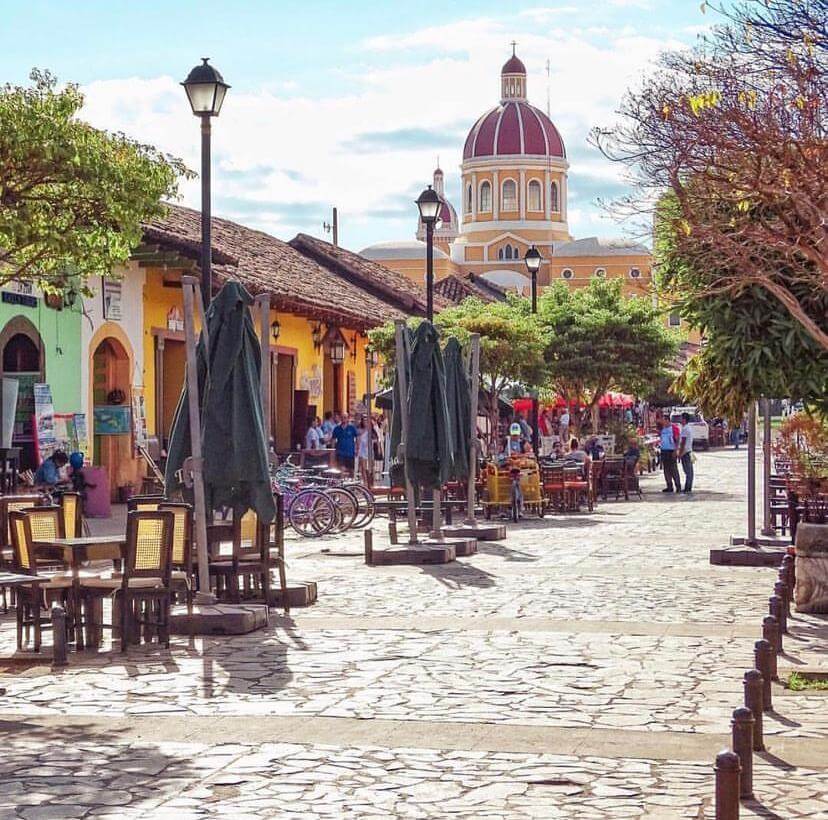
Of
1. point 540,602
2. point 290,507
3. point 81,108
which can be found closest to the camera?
point 81,108

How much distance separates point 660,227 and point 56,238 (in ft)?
16.0

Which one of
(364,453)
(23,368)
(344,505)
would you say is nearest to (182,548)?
(344,505)

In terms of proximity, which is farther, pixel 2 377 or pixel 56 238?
pixel 2 377

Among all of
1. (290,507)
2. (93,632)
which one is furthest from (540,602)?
(290,507)

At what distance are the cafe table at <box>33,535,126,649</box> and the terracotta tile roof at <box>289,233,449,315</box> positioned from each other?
30.6 meters

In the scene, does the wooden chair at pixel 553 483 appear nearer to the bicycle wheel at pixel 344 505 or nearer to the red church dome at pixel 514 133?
the bicycle wheel at pixel 344 505

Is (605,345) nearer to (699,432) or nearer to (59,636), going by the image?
(699,432)

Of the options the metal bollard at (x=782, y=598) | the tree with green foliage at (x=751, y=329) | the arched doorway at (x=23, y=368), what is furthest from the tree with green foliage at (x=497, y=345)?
the metal bollard at (x=782, y=598)

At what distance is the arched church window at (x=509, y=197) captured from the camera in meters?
106

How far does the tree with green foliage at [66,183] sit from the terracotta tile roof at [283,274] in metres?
11.3

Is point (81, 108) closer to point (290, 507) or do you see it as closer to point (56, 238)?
point (56, 238)

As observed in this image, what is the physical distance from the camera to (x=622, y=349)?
121 ft

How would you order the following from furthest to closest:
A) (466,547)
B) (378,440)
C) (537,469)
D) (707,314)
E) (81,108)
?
(378,440), (537,469), (466,547), (707,314), (81,108)

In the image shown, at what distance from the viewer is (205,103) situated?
14.4 m
